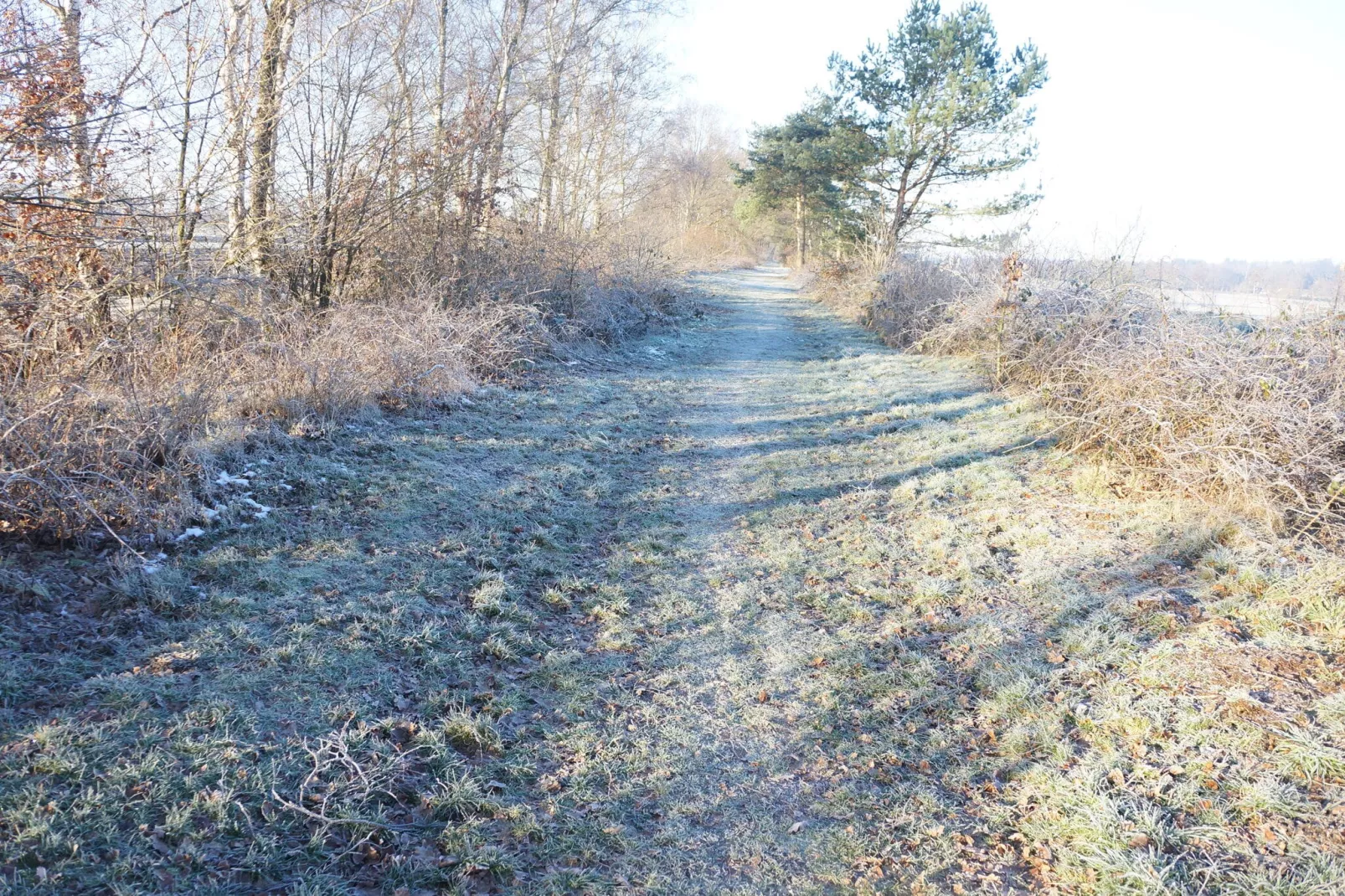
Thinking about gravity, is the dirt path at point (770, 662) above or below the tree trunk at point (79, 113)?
below

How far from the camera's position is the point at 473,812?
2855 mm

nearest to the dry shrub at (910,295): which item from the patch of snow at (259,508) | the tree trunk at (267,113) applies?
the tree trunk at (267,113)

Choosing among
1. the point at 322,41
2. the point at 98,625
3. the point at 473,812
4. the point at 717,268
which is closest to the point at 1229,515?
the point at 473,812

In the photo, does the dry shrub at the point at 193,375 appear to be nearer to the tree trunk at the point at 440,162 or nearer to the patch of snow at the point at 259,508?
the patch of snow at the point at 259,508

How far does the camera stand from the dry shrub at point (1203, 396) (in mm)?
4996

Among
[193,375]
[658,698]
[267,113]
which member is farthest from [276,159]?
[658,698]

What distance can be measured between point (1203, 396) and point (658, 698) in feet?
17.7

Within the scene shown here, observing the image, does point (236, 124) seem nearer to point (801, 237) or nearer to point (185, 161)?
point (185, 161)

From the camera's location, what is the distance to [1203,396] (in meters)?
5.86

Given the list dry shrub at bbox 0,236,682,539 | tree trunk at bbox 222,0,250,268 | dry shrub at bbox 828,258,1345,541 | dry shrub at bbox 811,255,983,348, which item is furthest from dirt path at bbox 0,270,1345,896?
dry shrub at bbox 811,255,983,348

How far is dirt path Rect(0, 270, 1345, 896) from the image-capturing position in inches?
102

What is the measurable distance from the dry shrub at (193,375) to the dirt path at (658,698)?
0.33 m

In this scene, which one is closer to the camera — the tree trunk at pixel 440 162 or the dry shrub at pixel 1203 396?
the dry shrub at pixel 1203 396

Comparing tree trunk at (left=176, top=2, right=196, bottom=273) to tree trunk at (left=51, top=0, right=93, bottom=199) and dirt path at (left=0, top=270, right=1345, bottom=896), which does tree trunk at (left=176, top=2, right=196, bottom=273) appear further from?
dirt path at (left=0, top=270, right=1345, bottom=896)
